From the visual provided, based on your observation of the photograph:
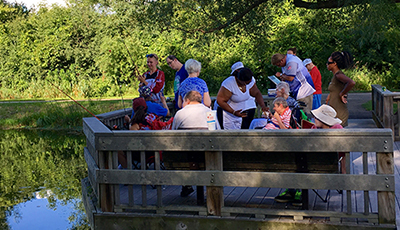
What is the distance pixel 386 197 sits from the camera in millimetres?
4805

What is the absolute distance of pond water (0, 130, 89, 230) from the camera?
8513mm

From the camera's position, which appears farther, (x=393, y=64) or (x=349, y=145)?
(x=393, y=64)

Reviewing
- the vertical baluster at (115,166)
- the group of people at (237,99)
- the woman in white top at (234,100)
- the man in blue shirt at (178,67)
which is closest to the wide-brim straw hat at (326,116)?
the group of people at (237,99)

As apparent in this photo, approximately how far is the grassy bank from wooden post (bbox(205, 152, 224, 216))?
13681mm

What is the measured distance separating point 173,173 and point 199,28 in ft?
37.3

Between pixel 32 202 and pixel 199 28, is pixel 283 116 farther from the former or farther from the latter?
pixel 199 28

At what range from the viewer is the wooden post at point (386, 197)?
4.77 meters

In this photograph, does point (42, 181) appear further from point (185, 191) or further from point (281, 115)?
point (281, 115)

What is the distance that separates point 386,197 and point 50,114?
1666 cm

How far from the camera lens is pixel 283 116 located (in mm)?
6359

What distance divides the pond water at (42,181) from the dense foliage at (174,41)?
4.89 m

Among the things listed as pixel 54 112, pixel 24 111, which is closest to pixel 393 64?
pixel 54 112

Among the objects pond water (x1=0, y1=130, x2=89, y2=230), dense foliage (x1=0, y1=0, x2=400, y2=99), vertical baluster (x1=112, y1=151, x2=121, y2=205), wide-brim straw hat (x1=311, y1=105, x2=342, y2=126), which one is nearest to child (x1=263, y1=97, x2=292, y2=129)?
wide-brim straw hat (x1=311, y1=105, x2=342, y2=126)

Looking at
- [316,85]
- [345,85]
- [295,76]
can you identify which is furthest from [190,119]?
[316,85]
